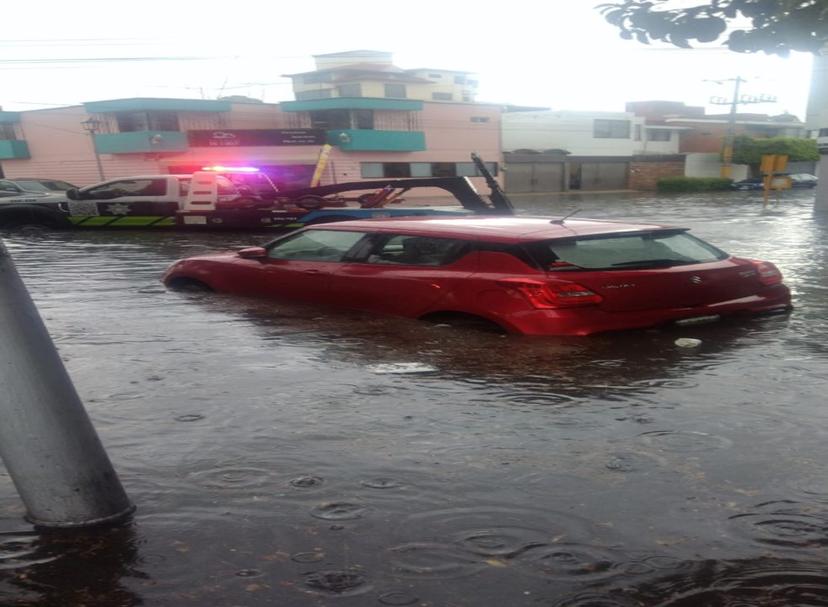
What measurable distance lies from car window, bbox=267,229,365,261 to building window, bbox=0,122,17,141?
1624 inches

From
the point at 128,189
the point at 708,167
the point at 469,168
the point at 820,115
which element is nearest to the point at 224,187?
the point at 128,189

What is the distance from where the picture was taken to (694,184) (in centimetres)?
5162

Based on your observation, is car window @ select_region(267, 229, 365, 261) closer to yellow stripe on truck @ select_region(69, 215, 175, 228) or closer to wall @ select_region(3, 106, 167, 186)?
yellow stripe on truck @ select_region(69, 215, 175, 228)

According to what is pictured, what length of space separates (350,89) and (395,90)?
166 inches

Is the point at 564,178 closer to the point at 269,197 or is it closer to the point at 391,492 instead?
the point at 269,197

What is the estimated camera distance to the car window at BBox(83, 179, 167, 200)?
1748cm

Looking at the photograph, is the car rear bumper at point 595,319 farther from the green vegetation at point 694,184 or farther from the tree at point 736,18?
the green vegetation at point 694,184

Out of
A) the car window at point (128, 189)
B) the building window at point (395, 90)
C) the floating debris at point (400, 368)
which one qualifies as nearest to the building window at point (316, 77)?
the building window at point (395, 90)

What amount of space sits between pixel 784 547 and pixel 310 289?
5.03m

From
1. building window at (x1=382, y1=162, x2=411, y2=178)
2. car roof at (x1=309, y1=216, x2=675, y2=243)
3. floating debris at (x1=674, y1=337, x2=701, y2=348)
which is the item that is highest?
car roof at (x1=309, y1=216, x2=675, y2=243)

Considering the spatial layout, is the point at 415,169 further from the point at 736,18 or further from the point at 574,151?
the point at 736,18

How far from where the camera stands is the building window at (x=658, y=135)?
6128cm

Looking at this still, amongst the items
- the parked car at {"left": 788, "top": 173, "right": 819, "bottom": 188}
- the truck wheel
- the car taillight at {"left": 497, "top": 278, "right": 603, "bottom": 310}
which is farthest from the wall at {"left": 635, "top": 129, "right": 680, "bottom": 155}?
the car taillight at {"left": 497, "top": 278, "right": 603, "bottom": 310}

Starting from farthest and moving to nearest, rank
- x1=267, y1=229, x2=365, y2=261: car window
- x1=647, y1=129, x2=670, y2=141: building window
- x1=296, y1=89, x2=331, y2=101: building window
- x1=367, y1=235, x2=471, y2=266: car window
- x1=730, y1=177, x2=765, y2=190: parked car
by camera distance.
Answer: x1=647, y1=129, x2=670, y2=141: building window
x1=296, y1=89, x2=331, y2=101: building window
x1=730, y1=177, x2=765, y2=190: parked car
x1=267, y1=229, x2=365, y2=261: car window
x1=367, y1=235, x2=471, y2=266: car window
